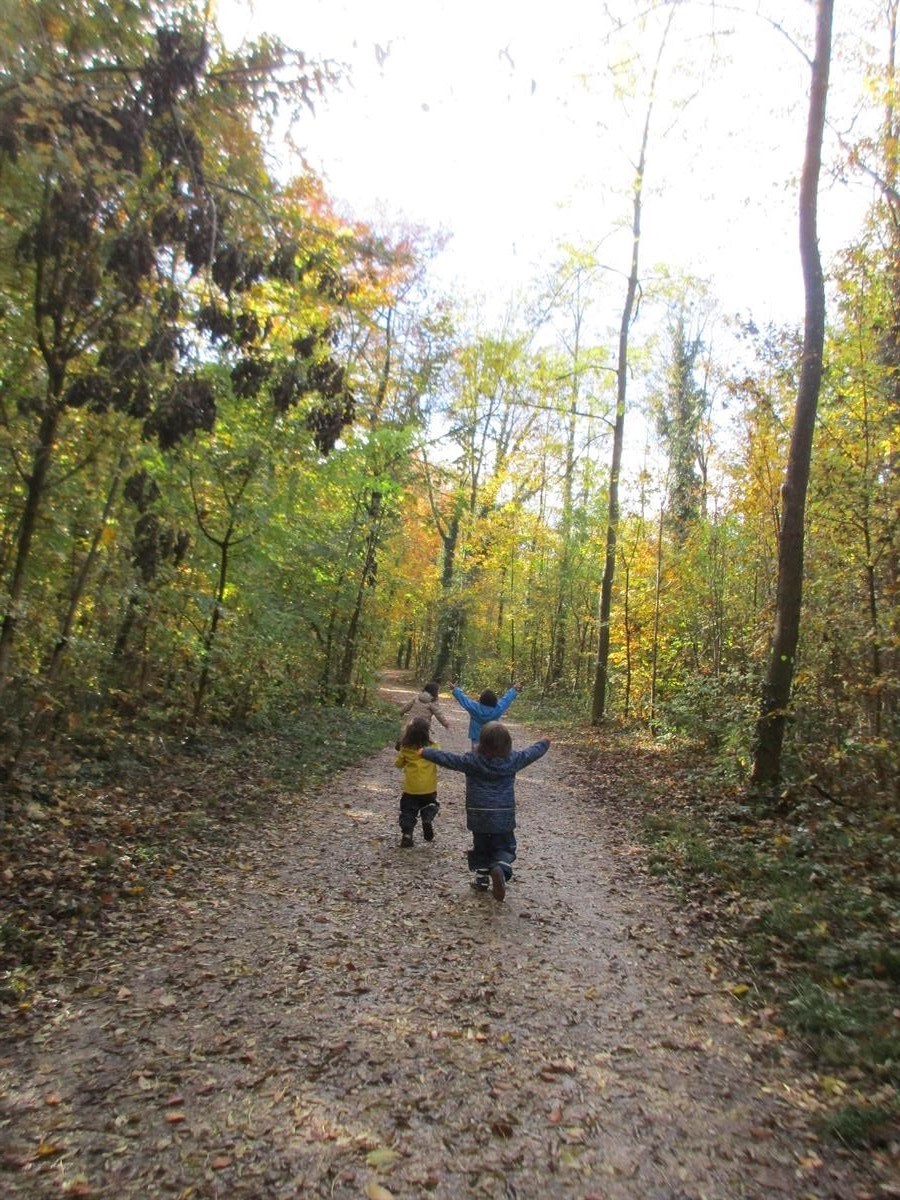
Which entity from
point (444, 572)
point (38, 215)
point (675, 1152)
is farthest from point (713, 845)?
point (444, 572)

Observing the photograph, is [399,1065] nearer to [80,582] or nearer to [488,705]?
[488,705]

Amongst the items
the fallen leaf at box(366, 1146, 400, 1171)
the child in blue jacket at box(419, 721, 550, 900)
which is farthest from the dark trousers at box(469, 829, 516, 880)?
the fallen leaf at box(366, 1146, 400, 1171)

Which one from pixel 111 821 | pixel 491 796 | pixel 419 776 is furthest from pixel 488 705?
pixel 111 821

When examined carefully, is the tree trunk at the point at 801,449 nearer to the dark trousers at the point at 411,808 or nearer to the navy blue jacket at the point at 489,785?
the navy blue jacket at the point at 489,785

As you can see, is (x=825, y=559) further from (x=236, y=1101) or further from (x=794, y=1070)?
(x=236, y=1101)

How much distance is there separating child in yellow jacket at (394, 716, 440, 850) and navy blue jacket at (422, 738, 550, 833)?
1343 millimetres

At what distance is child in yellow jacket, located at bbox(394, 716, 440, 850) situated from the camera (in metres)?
7.74

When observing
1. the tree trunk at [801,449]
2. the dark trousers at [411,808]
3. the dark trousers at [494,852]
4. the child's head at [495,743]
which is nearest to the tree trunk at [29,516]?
the dark trousers at [411,808]

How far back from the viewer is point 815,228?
340 inches

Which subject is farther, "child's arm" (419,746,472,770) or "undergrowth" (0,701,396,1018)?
"child's arm" (419,746,472,770)

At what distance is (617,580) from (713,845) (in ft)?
43.8

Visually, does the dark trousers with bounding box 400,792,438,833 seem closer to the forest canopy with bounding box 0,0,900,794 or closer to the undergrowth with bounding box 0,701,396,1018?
the undergrowth with bounding box 0,701,396,1018

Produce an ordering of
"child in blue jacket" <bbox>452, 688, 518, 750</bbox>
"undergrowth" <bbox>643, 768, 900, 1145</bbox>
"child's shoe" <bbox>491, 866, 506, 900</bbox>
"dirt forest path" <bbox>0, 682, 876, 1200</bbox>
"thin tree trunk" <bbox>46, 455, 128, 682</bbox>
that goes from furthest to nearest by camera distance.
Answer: "child in blue jacket" <bbox>452, 688, 518, 750</bbox>
"thin tree trunk" <bbox>46, 455, 128, 682</bbox>
"child's shoe" <bbox>491, 866, 506, 900</bbox>
"undergrowth" <bbox>643, 768, 900, 1145</bbox>
"dirt forest path" <bbox>0, 682, 876, 1200</bbox>

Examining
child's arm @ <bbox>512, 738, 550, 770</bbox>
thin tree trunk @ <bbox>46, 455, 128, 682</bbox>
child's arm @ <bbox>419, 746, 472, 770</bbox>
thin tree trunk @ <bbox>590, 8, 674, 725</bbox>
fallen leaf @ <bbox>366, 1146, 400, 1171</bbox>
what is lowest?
fallen leaf @ <bbox>366, 1146, 400, 1171</bbox>
